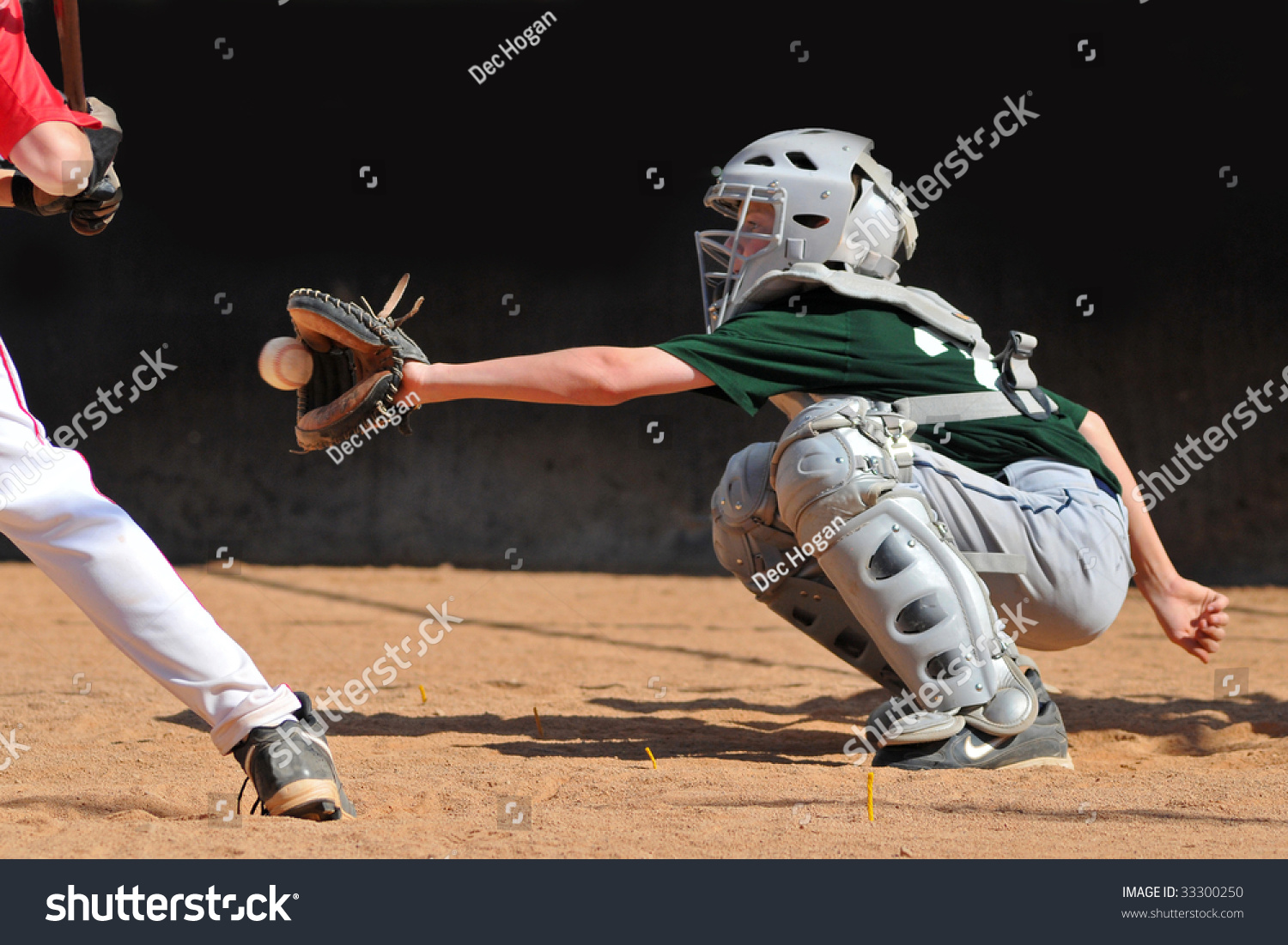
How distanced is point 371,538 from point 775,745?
5790 millimetres

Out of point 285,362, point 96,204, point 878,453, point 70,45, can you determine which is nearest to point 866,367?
point 878,453

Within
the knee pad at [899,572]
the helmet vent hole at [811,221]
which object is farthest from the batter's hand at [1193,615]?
the helmet vent hole at [811,221]

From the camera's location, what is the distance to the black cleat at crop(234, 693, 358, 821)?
212 cm

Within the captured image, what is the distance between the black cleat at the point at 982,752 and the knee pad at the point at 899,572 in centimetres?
4

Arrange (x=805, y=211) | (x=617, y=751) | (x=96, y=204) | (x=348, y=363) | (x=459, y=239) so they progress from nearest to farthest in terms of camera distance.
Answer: (x=96, y=204), (x=348, y=363), (x=805, y=211), (x=617, y=751), (x=459, y=239)

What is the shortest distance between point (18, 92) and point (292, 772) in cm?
120

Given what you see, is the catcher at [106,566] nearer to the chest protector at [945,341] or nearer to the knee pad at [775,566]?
the knee pad at [775,566]

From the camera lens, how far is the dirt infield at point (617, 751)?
2.00m

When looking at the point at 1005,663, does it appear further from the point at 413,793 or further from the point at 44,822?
Result: the point at 44,822

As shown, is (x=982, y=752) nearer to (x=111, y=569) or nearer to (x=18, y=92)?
(x=111, y=569)

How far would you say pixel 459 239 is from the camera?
8617 mm

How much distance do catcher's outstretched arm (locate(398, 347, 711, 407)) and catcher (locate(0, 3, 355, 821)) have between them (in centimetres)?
69

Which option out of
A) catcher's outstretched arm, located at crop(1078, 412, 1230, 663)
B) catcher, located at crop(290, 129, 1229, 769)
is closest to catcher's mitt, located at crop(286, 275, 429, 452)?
catcher, located at crop(290, 129, 1229, 769)

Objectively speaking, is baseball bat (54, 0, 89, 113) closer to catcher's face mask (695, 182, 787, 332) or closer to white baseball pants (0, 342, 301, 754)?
white baseball pants (0, 342, 301, 754)
